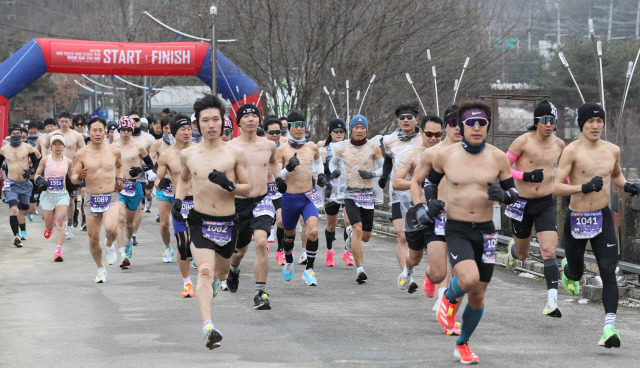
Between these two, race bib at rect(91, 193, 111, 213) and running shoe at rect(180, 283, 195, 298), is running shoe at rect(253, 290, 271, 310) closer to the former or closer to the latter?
running shoe at rect(180, 283, 195, 298)

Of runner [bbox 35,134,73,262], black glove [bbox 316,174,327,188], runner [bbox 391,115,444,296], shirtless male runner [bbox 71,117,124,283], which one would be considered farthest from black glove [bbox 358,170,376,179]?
runner [bbox 35,134,73,262]

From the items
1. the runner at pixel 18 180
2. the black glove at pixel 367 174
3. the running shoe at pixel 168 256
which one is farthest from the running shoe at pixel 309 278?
the runner at pixel 18 180

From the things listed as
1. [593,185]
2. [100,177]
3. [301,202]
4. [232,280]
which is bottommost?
[232,280]

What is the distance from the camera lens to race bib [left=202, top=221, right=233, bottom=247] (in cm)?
907

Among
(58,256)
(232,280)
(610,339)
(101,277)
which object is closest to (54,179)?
(58,256)

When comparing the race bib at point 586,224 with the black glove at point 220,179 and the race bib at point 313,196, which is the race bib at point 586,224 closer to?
the black glove at point 220,179

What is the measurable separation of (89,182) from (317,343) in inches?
248

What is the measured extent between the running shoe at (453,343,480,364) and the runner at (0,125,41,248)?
12.4 meters

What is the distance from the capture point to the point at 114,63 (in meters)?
29.7

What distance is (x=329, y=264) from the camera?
15320mm

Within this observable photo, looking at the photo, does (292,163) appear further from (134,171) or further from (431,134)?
(134,171)

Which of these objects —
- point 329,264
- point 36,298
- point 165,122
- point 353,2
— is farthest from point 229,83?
point 36,298

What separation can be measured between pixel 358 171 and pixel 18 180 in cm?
881

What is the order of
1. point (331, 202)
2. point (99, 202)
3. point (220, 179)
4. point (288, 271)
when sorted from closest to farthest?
point (220, 179)
point (288, 271)
point (99, 202)
point (331, 202)
